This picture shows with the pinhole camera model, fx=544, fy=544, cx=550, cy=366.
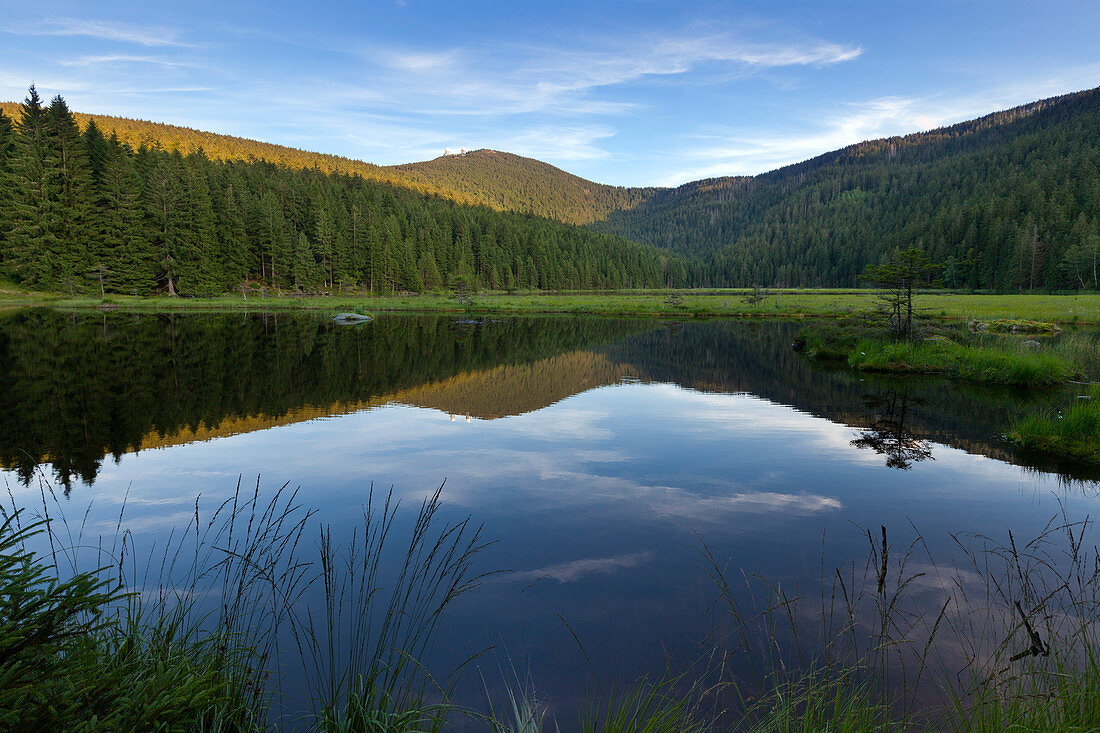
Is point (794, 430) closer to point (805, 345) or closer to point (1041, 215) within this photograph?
point (805, 345)

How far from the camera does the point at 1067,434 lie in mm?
11523

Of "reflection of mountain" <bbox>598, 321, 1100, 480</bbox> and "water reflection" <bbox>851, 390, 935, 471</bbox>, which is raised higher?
"reflection of mountain" <bbox>598, 321, 1100, 480</bbox>

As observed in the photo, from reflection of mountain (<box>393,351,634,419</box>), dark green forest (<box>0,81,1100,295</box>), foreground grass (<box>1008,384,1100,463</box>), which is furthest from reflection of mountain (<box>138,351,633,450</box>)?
dark green forest (<box>0,81,1100,295</box>)

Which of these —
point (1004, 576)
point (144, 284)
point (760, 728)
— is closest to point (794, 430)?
point (1004, 576)

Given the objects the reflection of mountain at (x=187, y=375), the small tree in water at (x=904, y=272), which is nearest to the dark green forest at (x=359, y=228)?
the small tree in water at (x=904, y=272)

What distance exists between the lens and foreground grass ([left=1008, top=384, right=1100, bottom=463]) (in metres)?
11.1

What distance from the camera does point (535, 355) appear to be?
27828 millimetres

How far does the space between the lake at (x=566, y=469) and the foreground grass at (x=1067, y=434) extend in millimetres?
590

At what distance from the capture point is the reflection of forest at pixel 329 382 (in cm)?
1232

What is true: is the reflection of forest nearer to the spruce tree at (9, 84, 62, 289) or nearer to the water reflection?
the water reflection

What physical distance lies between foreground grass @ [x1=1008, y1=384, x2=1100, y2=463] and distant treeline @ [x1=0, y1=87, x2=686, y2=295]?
78.7 m

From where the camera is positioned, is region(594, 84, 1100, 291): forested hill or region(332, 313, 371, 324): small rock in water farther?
region(594, 84, 1100, 291): forested hill

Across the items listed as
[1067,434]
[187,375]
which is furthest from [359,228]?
[1067,434]

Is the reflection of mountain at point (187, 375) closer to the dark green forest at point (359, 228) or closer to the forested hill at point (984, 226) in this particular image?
the dark green forest at point (359, 228)
